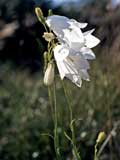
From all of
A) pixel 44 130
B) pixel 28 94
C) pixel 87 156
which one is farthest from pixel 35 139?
pixel 28 94

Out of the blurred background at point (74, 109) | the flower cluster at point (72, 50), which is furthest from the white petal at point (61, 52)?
the blurred background at point (74, 109)

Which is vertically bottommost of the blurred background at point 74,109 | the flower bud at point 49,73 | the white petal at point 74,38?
the blurred background at point 74,109

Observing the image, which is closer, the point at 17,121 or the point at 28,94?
the point at 17,121

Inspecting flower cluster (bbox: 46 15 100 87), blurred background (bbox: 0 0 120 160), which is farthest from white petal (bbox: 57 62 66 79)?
blurred background (bbox: 0 0 120 160)

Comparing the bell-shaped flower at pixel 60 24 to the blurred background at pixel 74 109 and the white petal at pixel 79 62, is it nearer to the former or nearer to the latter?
the white petal at pixel 79 62

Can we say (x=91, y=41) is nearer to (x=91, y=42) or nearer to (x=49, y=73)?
(x=91, y=42)

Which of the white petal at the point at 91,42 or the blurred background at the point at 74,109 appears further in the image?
Answer: the blurred background at the point at 74,109

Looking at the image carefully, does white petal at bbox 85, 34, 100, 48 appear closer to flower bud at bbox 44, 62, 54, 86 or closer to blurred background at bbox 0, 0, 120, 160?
flower bud at bbox 44, 62, 54, 86

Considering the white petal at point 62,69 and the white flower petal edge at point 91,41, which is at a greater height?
the white flower petal edge at point 91,41

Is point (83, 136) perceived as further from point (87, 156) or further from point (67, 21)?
point (67, 21)
